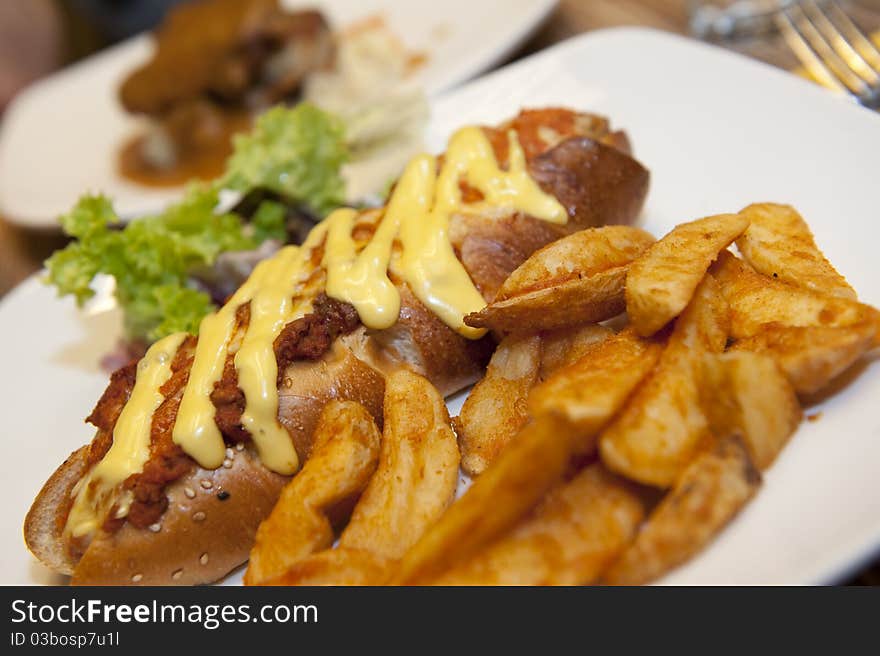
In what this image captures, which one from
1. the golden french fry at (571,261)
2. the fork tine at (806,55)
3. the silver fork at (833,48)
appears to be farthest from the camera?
the fork tine at (806,55)

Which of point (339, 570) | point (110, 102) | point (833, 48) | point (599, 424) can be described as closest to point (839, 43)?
point (833, 48)

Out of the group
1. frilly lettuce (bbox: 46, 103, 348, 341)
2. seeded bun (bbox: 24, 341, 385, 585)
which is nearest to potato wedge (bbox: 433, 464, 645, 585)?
seeded bun (bbox: 24, 341, 385, 585)

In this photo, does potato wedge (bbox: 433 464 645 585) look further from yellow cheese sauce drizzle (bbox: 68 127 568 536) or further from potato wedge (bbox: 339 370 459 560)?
yellow cheese sauce drizzle (bbox: 68 127 568 536)

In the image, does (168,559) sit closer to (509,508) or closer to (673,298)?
(509,508)

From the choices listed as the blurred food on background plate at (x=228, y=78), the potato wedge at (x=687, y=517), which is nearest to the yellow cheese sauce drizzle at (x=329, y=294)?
the potato wedge at (x=687, y=517)

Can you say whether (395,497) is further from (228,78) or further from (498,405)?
(228,78)

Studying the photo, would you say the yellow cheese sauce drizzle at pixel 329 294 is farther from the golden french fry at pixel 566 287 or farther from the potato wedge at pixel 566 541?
the potato wedge at pixel 566 541
